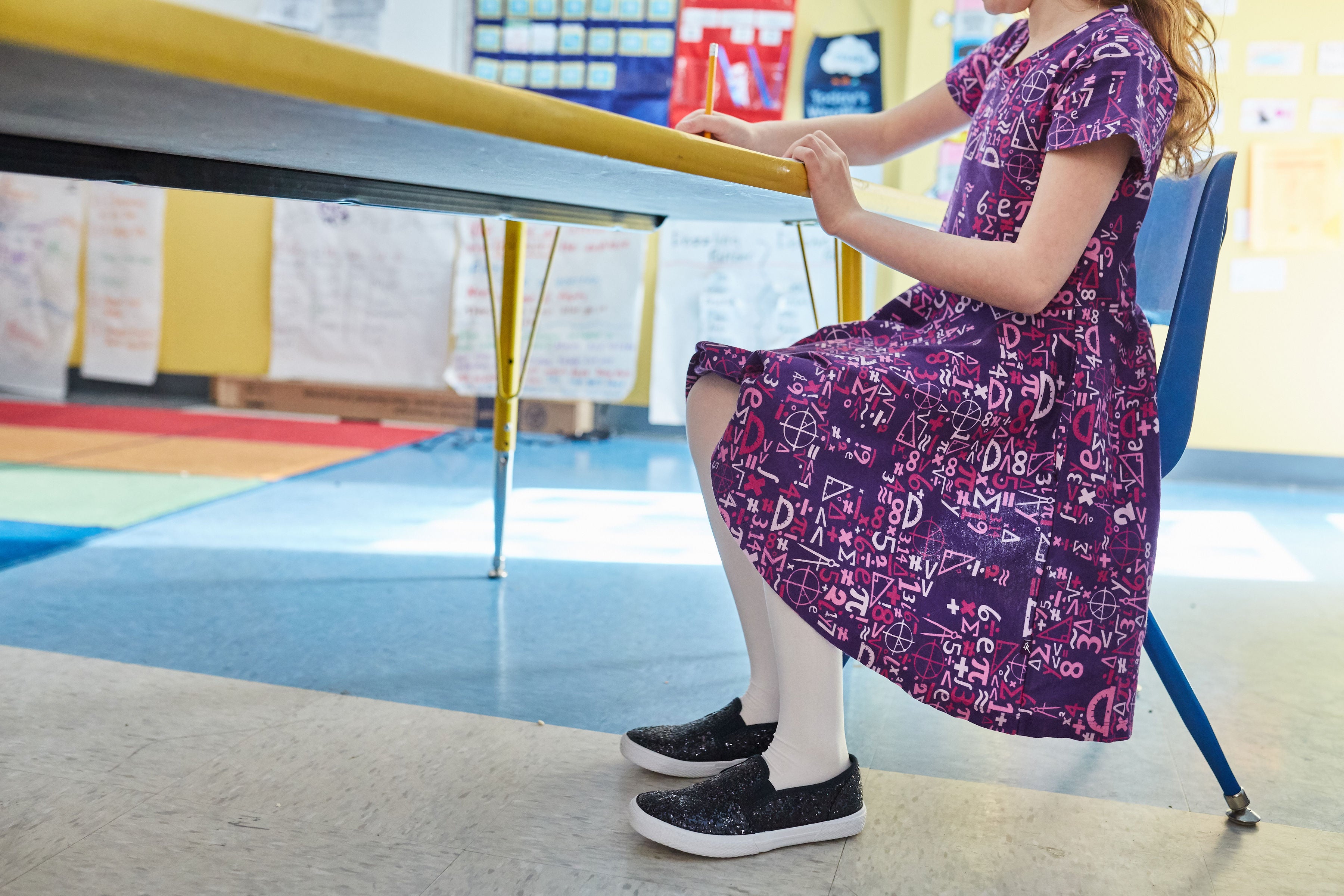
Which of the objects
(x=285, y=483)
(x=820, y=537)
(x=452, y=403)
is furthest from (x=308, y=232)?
(x=820, y=537)

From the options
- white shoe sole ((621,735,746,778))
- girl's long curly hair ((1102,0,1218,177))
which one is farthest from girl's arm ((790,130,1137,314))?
white shoe sole ((621,735,746,778))

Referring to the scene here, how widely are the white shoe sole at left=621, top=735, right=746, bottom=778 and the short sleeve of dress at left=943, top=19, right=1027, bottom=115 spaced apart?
72 cm

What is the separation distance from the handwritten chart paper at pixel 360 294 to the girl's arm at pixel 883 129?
2.58 m

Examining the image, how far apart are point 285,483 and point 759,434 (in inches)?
77.8

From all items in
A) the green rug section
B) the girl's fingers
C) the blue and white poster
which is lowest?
the green rug section

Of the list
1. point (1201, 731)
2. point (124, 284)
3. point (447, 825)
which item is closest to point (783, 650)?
point (447, 825)

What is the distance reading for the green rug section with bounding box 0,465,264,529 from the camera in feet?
6.86

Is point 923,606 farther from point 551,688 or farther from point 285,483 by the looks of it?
point 285,483

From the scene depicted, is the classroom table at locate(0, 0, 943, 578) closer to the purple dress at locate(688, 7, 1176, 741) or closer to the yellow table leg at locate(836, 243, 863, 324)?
the yellow table leg at locate(836, 243, 863, 324)

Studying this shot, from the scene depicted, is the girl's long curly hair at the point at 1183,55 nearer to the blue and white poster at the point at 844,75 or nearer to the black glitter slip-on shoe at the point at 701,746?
the black glitter slip-on shoe at the point at 701,746

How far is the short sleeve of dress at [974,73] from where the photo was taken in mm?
1092

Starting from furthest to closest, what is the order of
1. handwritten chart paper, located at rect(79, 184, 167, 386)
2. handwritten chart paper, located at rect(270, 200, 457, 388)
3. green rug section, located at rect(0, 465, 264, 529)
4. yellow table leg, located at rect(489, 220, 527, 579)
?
handwritten chart paper, located at rect(79, 184, 167, 386)
handwritten chart paper, located at rect(270, 200, 457, 388)
green rug section, located at rect(0, 465, 264, 529)
yellow table leg, located at rect(489, 220, 527, 579)

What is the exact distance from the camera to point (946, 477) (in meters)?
0.84

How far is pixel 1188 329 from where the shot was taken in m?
0.96
